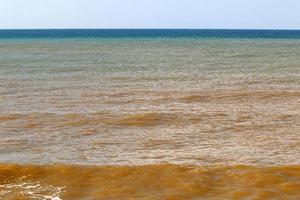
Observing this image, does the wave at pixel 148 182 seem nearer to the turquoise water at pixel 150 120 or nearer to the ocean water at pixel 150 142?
the ocean water at pixel 150 142

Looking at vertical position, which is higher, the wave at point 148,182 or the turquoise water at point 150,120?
the wave at point 148,182

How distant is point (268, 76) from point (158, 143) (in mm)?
19099

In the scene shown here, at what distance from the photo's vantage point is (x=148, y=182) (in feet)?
34.2

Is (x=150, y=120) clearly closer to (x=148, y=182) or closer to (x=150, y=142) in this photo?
(x=150, y=142)

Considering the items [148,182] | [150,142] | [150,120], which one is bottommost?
[150,120]

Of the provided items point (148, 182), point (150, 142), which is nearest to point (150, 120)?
point (150, 142)

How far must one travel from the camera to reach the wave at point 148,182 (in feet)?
31.5

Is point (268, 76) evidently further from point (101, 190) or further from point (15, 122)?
point (101, 190)

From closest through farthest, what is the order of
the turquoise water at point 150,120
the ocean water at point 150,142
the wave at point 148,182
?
the wave at point 148,182, the ocean water at point 150,142, the turquoise water at point 150,120

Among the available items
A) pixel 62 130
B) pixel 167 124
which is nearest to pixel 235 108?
pixel 167 124

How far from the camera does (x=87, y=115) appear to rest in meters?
17.4

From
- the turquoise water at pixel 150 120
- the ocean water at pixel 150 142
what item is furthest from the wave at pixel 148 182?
the turquoise water at pixel 150 120

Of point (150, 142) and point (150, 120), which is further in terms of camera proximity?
point (150, 120)

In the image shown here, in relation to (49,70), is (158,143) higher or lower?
higher
